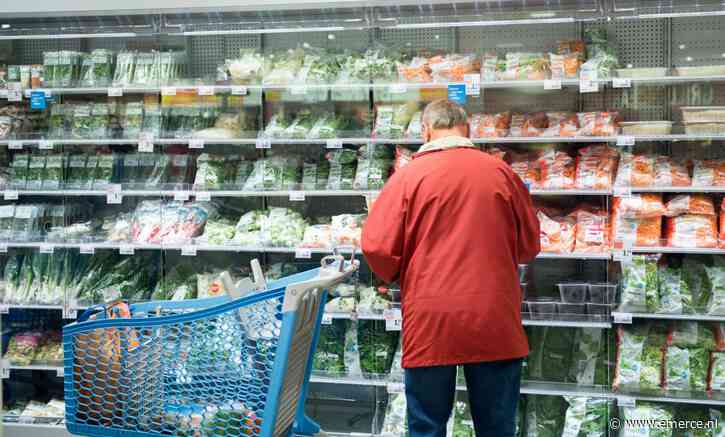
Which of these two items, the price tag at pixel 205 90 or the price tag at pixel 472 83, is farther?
the price tag at pixel 205 90

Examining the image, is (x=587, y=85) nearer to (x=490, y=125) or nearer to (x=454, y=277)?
(x=490, y=125)

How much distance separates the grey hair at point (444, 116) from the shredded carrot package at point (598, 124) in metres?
1.49

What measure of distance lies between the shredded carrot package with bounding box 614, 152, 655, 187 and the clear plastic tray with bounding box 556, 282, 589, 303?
0.58 m

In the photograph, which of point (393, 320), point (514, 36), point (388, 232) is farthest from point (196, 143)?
point (388, 232)

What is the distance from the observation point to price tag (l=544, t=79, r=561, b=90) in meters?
4.54

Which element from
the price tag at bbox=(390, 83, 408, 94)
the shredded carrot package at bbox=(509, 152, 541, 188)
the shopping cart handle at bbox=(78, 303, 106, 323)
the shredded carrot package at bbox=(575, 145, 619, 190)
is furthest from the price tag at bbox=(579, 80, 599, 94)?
the shopping cart handle at bbox=(78, 303, 106, 323)

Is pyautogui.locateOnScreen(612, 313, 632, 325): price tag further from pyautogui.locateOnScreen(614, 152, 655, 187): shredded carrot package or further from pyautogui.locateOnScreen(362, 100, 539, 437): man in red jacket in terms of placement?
pyautogui.locateOnScreen(362, 100, 539, 437): man in red jacket

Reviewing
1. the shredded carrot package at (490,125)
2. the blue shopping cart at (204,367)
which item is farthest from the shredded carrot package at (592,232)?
the blue shopping cart at (204,367)

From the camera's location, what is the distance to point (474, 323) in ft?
9.93

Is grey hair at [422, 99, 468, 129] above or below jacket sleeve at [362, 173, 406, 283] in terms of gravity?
above

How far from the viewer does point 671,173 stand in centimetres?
454

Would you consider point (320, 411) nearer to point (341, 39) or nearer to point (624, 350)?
point (624, 350)

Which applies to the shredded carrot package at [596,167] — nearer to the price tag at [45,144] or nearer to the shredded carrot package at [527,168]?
the shredded carrot package at [527,168]

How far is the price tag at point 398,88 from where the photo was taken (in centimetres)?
475
